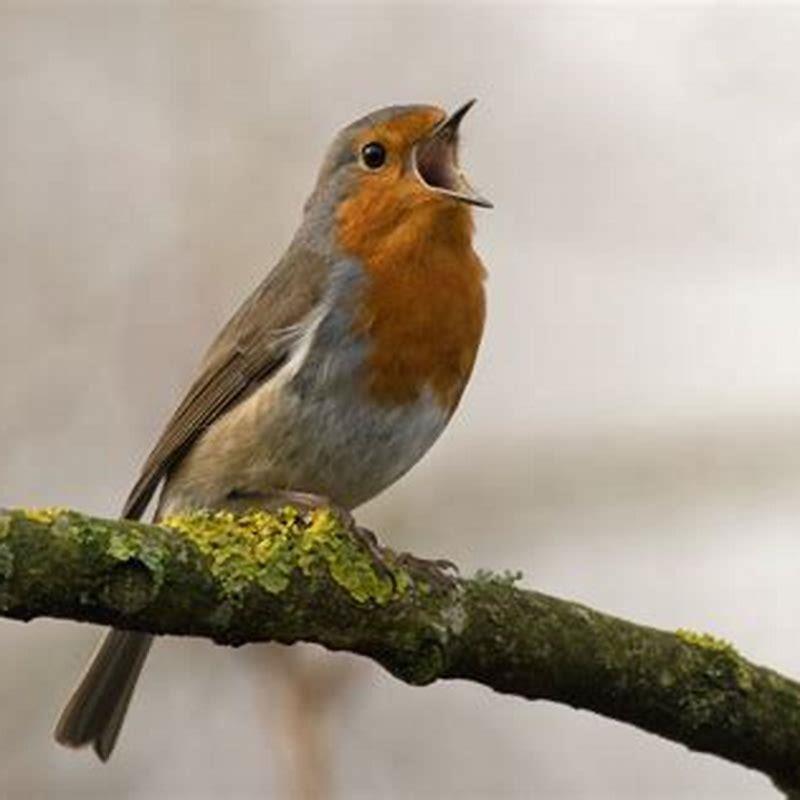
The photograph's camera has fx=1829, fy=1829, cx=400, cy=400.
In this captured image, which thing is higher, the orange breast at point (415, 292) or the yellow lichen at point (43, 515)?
the orange breast at point (415, 292)

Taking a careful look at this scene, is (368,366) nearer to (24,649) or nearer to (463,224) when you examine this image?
(463,224)

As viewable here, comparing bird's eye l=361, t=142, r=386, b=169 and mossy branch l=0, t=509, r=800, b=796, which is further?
bird's eye l=361, t=142, r=386, b=169

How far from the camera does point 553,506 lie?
3541 mm

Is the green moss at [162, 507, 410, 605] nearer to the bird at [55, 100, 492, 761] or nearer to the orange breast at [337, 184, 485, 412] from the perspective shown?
the bird at [55, 100, 492, 761]

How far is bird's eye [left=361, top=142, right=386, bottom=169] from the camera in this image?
428cm

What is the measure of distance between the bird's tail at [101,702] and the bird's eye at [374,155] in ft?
3.97

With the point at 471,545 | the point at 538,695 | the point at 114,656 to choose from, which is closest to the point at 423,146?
the point at 471,545

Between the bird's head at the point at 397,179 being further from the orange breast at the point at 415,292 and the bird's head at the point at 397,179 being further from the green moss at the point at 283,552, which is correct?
the green moss at the point at 283,552

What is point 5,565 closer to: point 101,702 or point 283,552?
point 283,552

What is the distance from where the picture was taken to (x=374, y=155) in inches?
169

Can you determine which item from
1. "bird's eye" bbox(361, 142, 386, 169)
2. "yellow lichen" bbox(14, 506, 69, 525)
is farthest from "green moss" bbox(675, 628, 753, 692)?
"bird's eye" bbox(361, 142, 386, 169)

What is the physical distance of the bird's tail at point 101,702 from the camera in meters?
3.89

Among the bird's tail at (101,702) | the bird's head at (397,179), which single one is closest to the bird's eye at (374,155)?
the bird's head at (397,179)

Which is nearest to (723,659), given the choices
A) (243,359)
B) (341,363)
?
(341,363)
